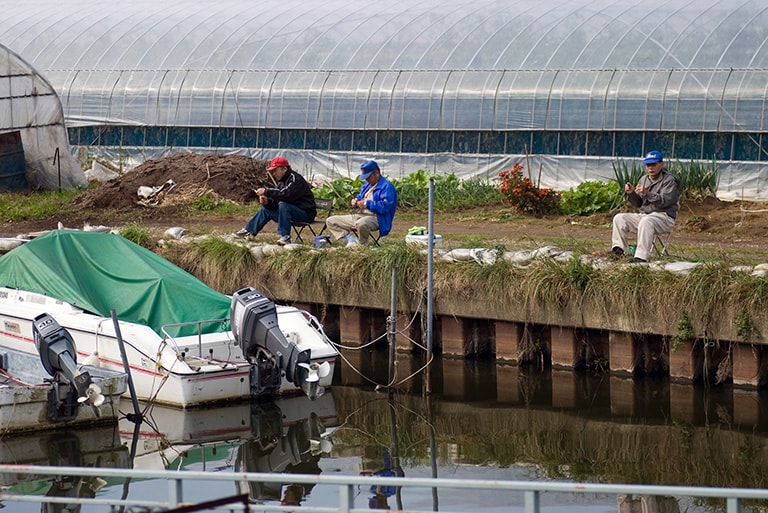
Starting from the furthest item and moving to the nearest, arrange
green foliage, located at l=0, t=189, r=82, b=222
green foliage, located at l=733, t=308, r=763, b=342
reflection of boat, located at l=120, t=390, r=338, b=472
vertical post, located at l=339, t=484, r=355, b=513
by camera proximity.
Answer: green foliage, located at l=0, t=189, r=82, b=222 → green foliage, located at l=733, t=308, r=763, b=342 → reflection of boat, located at l=120, t=390, r=338, b=472 → vertical post, located at l=339, t=484, r=355, b=513

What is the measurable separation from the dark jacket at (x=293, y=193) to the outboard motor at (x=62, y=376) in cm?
536

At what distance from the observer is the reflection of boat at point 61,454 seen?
11891 millimetres

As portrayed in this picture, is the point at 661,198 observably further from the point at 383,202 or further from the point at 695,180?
the point at 695,180

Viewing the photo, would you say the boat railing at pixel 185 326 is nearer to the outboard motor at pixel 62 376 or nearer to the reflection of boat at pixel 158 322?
the reflection of boat at pixel 158 322

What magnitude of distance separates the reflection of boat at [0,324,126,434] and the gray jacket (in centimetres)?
689

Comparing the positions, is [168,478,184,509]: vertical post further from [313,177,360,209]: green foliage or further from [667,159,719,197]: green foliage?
[667,159,719,197]: green foliage

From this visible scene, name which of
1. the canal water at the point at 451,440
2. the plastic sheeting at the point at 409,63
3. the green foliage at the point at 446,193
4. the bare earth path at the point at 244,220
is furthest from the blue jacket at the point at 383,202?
the plastic sheeting at the point at 409,63

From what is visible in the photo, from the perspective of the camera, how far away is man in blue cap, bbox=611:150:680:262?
16078 mm

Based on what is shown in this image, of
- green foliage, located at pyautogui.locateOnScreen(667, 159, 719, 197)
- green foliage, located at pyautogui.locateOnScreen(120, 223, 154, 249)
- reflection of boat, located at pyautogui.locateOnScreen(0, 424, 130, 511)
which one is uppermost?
green foliage, located at pyautogui.locateOnScreen(667, 159, 719, 197)

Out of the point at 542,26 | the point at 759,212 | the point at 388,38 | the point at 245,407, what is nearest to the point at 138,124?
the point at 388,38

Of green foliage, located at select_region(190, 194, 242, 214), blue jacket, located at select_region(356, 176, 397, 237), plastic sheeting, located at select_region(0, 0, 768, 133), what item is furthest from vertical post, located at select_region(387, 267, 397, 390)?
plastic sheeting, located at select_region(0, 0, 768, 133)

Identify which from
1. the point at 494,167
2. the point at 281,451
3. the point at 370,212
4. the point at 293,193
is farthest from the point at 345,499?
the point at 494,167

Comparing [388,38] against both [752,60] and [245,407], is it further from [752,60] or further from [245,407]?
[245,407]

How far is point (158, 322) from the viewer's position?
15344 mm
